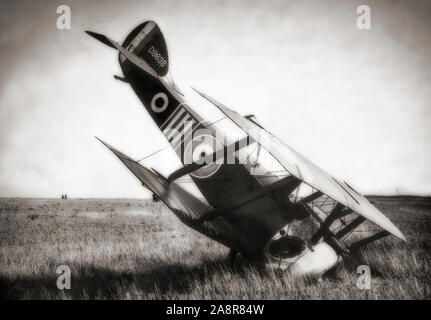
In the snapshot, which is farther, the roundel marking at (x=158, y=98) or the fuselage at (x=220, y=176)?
the roundel marking at (x=158, y=98)

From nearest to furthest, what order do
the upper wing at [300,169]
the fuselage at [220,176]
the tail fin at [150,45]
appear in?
the upper wing at [300,169], the fuselage at [220,176], the tail fin at [150,45]

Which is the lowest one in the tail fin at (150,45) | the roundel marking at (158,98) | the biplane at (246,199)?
the biplane at (246,199)

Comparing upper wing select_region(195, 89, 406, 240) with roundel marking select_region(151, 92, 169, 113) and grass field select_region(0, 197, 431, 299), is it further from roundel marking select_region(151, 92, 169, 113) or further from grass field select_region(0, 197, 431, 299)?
roundel marking select_region(151, 92, 169, 113)

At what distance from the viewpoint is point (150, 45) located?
9438 millimetres

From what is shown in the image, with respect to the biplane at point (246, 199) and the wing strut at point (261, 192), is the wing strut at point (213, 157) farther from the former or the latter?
the wing strut at point (261, 192)

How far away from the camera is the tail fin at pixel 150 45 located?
9.27 m

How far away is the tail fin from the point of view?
30.4 feet

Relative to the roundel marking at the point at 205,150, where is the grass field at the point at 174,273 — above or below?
below
